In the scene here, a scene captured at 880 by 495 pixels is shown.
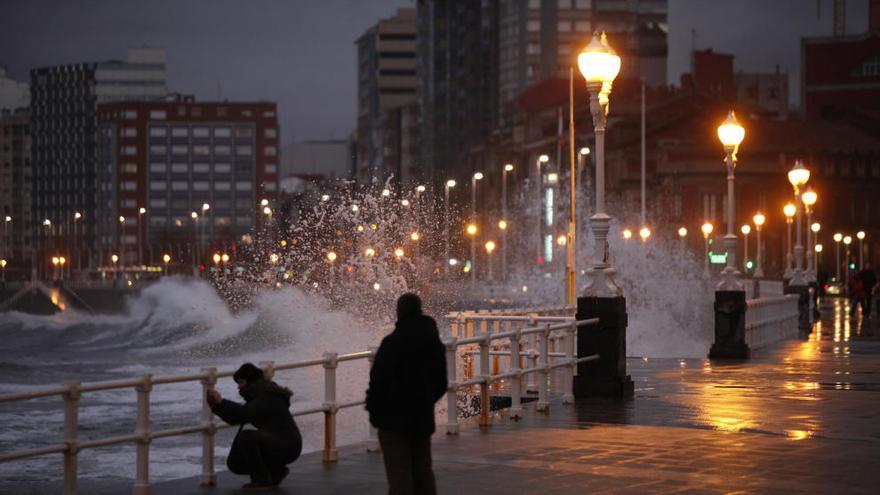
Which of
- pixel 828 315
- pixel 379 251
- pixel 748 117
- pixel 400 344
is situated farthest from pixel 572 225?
pixel 748 117

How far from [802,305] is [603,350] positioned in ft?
78.0

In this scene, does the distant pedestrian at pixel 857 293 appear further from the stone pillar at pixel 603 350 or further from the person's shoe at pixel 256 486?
the person's shoe at pixel 256 486

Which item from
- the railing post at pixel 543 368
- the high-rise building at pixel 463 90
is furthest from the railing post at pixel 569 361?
the high-rise building at pixel 463 90

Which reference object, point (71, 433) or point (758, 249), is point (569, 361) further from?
point (758, 249)

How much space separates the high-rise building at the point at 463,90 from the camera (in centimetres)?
18550

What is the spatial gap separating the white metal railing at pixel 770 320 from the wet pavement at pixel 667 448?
8.60 meters

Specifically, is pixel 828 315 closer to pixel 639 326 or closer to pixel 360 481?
pixel 639 326

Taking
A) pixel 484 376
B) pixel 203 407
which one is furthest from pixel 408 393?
pixel 484 376

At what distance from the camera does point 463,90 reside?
193625mm

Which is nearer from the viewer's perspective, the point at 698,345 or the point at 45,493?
the point at 45,493

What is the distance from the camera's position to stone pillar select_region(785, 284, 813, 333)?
4243cm

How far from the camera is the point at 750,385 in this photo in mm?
23594

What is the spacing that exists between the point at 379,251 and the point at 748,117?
33.5 meters

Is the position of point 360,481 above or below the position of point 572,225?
below
